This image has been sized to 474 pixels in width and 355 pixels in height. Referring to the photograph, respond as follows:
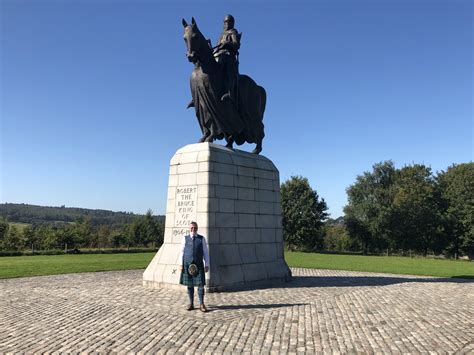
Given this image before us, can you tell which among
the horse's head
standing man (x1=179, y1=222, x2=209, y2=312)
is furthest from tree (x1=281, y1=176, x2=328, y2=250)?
standing man (x1=179, y1=222, x2=209, y2=312)

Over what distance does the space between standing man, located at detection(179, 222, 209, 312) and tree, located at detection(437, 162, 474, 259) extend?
48288 mm

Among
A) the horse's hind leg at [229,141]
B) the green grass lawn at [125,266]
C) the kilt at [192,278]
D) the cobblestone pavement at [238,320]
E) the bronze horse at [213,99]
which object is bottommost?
the cobblestone pavement at [238,320]

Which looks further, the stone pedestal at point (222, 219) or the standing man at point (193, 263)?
the stone pedestal at point (222, 219)

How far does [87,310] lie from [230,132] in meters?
7.65

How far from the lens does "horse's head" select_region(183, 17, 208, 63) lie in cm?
1255

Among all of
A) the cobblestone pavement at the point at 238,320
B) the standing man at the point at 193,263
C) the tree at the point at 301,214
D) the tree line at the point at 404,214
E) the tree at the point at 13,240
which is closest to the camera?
the cobblestone pavement at the point at 238,320

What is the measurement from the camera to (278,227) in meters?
15.0

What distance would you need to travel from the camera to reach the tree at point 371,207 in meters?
54.8

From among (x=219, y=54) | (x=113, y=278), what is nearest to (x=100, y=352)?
(x=113, y=278)

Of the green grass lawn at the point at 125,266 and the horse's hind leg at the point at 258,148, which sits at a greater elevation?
the horse's hind leg at the point at 258,148

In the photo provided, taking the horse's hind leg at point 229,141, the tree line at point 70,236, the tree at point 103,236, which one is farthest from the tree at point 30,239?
the horse's hind leg at point 229,141

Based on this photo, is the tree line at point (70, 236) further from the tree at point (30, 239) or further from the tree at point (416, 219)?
the tree at point (416, 219)

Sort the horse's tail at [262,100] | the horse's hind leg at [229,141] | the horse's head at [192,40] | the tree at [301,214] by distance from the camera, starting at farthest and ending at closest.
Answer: the tree at [301,214] → the horse's tail at [262,100] → the horse's hind leg at [229,141] → the horse's head at [192,40]

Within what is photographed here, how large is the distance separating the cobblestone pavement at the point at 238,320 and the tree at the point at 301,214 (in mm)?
41110
